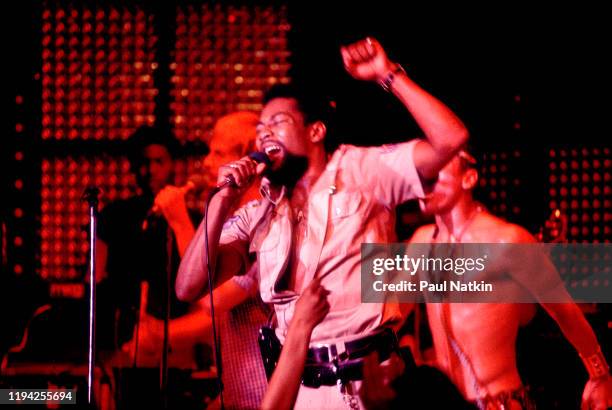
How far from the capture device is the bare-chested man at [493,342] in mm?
3264

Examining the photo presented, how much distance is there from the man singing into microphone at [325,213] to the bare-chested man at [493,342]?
0.66 metres

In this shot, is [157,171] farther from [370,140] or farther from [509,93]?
[509,93]

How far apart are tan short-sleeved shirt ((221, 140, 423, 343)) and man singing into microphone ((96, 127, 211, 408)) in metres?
1.45

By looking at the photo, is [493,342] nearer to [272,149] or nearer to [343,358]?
[343,358]

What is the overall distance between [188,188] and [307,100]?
1.21m

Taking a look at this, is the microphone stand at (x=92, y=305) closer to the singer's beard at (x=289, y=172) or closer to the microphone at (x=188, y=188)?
the singer's beard at (x=289, y=172)

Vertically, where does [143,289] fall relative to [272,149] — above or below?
below

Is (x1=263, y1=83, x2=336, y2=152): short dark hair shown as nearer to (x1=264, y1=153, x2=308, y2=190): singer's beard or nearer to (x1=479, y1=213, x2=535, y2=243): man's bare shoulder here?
(x1=264, y1=153, x2=308, y2=190): singer's beard

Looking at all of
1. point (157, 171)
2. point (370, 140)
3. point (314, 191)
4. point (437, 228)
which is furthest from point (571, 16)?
point (314, 191)

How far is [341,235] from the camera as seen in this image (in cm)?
247

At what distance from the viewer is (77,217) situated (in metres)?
5.49

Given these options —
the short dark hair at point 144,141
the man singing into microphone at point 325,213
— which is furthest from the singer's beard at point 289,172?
the short dark hair at point 144,141

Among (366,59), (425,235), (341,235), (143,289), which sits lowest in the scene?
(143,289)

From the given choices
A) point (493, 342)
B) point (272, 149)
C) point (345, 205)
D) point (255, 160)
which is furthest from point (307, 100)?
point (493, 342)
